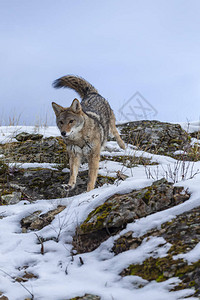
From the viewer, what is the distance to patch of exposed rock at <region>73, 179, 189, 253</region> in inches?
102

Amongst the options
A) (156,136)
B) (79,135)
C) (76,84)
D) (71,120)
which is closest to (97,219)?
(79,135)

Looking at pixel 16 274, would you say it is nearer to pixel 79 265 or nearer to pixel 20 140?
pixel 79 265

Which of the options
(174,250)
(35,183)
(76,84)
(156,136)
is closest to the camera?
(174,250)

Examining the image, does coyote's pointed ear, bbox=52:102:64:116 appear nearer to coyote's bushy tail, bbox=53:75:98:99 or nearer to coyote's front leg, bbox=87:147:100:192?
coyote's front leg, bbox=87:147:100:192

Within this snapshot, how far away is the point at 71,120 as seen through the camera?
17.3 ft

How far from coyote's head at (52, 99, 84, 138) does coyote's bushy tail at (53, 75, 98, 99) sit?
190 cm

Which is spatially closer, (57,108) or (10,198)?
(10,198)

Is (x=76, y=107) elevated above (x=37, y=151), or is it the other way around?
(x=76, y=107)

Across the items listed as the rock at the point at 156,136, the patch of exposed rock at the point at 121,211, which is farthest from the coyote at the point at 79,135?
the rock at the point at 156,136

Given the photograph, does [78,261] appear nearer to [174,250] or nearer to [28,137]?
[174,250]

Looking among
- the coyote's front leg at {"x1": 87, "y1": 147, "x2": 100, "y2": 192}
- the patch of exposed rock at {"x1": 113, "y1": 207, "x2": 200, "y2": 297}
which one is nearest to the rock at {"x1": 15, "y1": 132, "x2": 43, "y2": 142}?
the coyote's front leg at {"x1": 87, "y1": 147, "x2": 100, "y2": 192}

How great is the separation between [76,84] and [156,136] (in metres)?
3.06

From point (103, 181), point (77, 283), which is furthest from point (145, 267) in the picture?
point (103, 181)

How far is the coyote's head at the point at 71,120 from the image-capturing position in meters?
5.19
